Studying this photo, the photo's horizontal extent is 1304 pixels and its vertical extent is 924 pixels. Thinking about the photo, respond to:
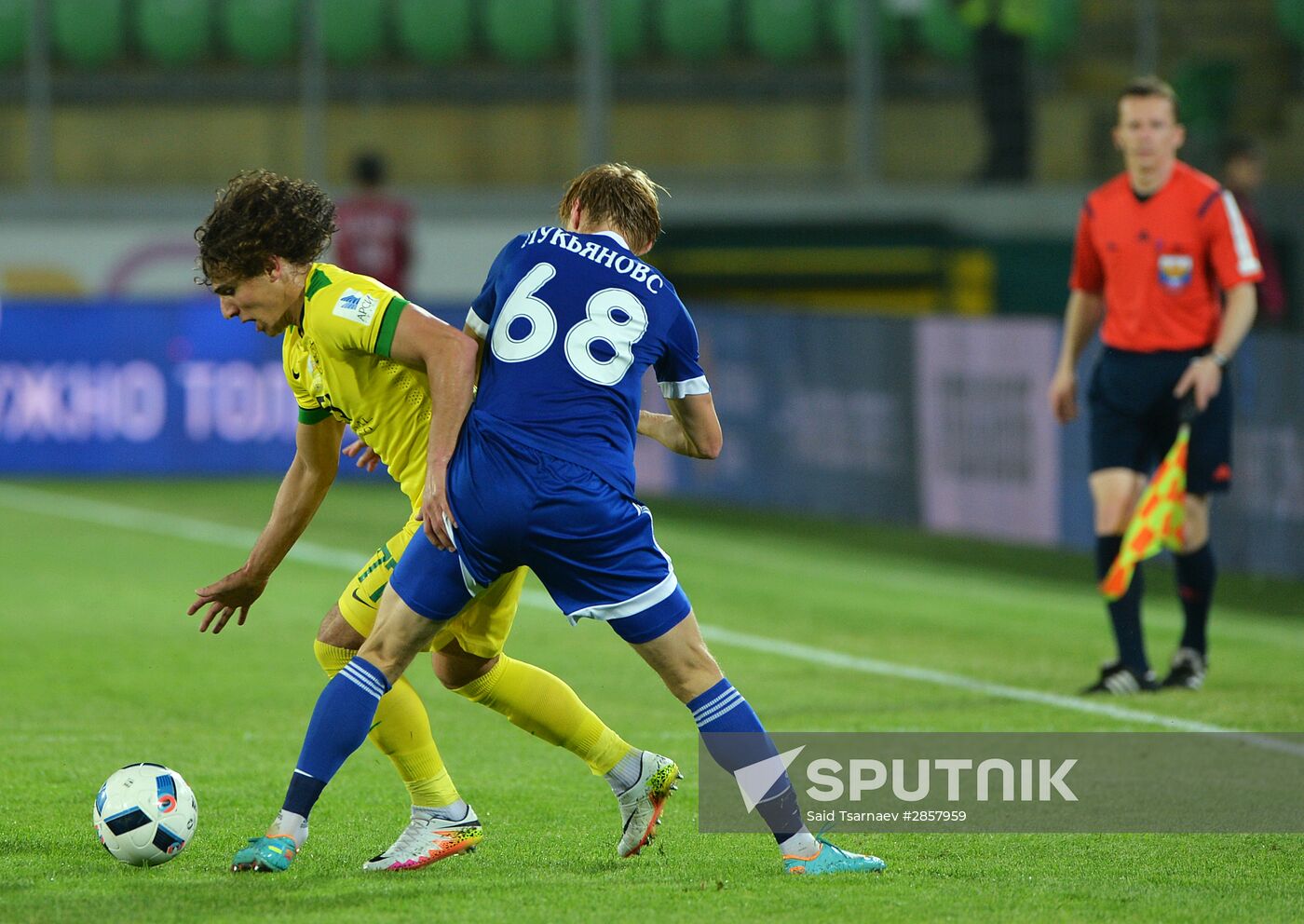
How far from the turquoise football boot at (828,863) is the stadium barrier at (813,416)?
262 inches

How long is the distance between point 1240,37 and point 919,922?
15.8 meters

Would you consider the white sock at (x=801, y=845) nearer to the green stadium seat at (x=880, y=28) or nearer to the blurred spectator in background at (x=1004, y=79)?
the blurred spectator in background at (x=1004, y=79)

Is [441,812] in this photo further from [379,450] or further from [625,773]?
[379,450]

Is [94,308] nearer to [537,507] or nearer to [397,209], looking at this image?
[397,209]

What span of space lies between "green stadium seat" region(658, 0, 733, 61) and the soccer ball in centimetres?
1561

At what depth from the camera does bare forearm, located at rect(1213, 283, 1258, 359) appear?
24.7 ft

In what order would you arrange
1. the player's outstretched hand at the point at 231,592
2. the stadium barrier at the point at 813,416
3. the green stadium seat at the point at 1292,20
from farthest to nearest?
the green stadium seat at the point at 1292,20, the stadium barrier at the point at 813,416, the player's outstretched hand at the point at 231,592

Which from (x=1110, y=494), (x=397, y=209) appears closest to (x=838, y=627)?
(x=1110, y=494)

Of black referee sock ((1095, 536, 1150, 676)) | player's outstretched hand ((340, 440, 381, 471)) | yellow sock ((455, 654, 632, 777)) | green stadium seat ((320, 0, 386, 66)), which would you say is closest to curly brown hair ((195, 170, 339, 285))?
player's outstretched hand ((340, 440, 381, 471))

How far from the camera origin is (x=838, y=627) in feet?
31.4

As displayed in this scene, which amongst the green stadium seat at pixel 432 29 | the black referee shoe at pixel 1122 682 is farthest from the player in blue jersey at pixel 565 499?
the green stadium seat at pixel 432 29

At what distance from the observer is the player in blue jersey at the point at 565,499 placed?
470 centimetres

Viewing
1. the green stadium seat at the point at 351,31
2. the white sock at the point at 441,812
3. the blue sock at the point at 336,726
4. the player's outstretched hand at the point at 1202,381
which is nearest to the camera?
the blue sock at the point at 336,726

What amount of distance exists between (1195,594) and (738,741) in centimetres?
365
